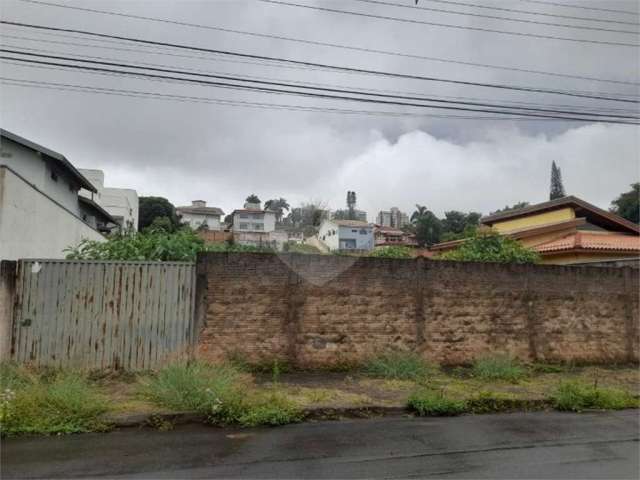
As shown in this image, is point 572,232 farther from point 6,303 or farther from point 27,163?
point 27,163

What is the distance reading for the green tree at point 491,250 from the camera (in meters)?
11.7

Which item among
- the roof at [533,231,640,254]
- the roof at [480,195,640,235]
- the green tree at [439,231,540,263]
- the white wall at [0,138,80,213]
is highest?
the white wall at [0,138,80,213]

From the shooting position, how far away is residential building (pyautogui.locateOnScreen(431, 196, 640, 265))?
1405cm

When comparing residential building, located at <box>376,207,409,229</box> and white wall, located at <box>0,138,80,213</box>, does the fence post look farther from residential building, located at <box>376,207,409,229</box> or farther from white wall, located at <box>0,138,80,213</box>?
residential building, located at <box>376,207,409,229</box>

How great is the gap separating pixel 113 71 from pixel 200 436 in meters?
5.80

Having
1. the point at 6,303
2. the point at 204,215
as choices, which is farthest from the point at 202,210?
the point at 6,303

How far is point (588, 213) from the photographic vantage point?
18.1 metres

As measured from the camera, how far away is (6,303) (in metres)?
6.75

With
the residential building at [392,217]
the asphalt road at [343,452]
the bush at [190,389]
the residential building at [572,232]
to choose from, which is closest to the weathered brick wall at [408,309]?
the bush at [190,389]

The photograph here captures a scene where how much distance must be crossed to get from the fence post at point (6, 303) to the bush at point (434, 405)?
6.12 metres

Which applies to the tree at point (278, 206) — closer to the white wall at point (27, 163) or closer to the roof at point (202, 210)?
the roof at point (202, 210)

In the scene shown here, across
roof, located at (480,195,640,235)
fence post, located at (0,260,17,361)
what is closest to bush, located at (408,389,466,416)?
fence post, located at (0,260,17,361)

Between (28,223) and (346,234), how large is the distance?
50710 millimetres

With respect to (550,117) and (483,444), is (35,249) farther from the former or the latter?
(550,117)
